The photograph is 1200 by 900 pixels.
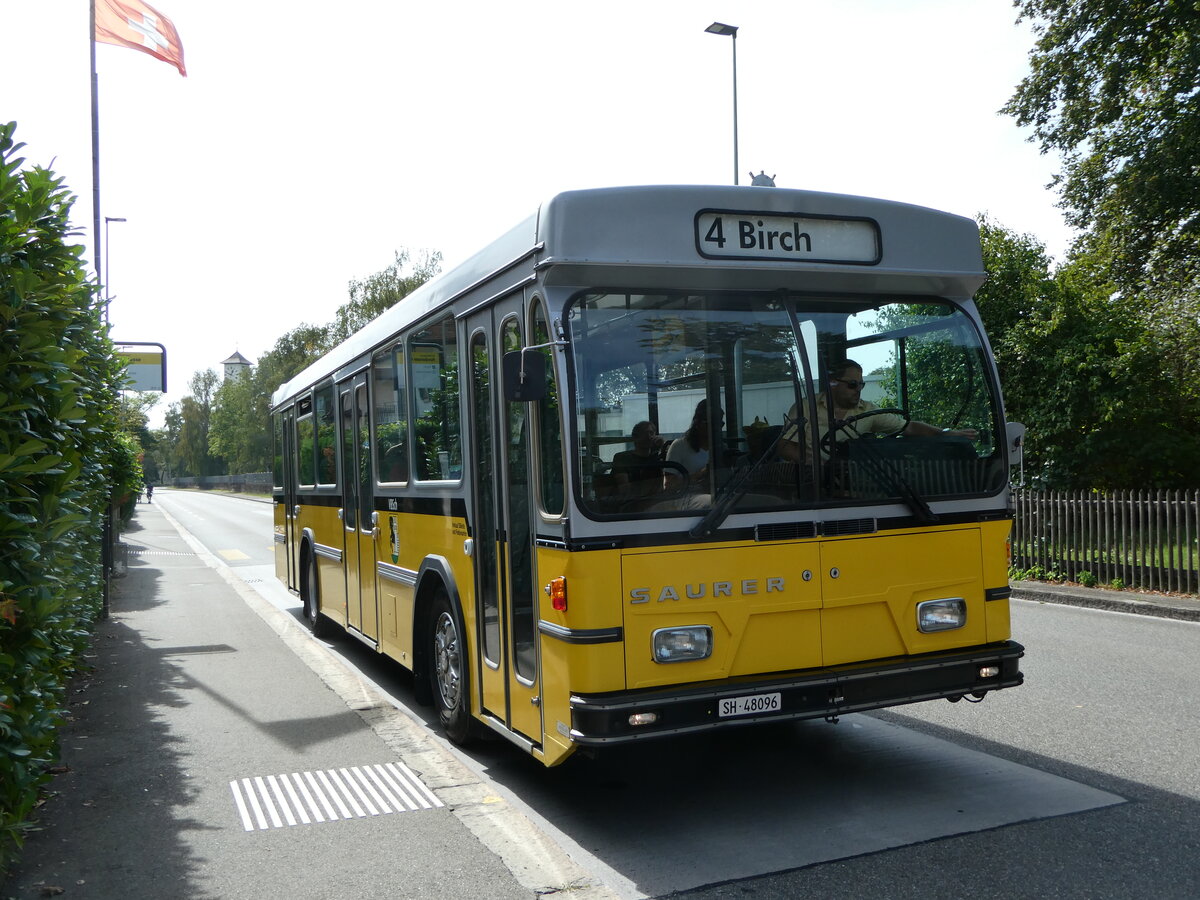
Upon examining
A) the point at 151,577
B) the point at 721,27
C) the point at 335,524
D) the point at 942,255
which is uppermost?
the point at 721,27

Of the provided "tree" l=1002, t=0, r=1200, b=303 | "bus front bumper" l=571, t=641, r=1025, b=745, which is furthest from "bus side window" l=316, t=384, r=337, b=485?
"tree" l=1002, t=0, r=1200, b=303

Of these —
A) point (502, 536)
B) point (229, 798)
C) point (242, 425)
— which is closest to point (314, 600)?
point (229, 798)

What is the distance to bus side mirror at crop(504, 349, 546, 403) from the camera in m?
4.93

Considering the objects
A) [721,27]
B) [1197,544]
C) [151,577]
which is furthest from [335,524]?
[721,27]

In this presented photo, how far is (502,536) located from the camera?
5758 mm

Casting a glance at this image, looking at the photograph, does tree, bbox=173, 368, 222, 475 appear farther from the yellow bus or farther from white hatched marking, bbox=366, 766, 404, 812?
the yellow bus

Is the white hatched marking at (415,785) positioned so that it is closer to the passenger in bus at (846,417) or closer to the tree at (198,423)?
the passenger in bus at (846,417)

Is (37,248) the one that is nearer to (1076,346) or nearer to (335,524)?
(335,524)

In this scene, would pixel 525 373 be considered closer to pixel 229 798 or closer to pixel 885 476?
pixel 885 476

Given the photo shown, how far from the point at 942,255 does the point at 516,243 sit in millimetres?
2230

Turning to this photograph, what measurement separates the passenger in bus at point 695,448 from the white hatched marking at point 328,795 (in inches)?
88.7

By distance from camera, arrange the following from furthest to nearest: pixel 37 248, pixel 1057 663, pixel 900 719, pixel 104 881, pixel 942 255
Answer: pixel 1057 663 < pixel 900 719 < pixel 942 255 < pixel 37 248 < pixel 104 881

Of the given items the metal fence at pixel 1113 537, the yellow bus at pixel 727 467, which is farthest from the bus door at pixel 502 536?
the metal fence at pixel 1113 537

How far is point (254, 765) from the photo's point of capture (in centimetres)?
668
